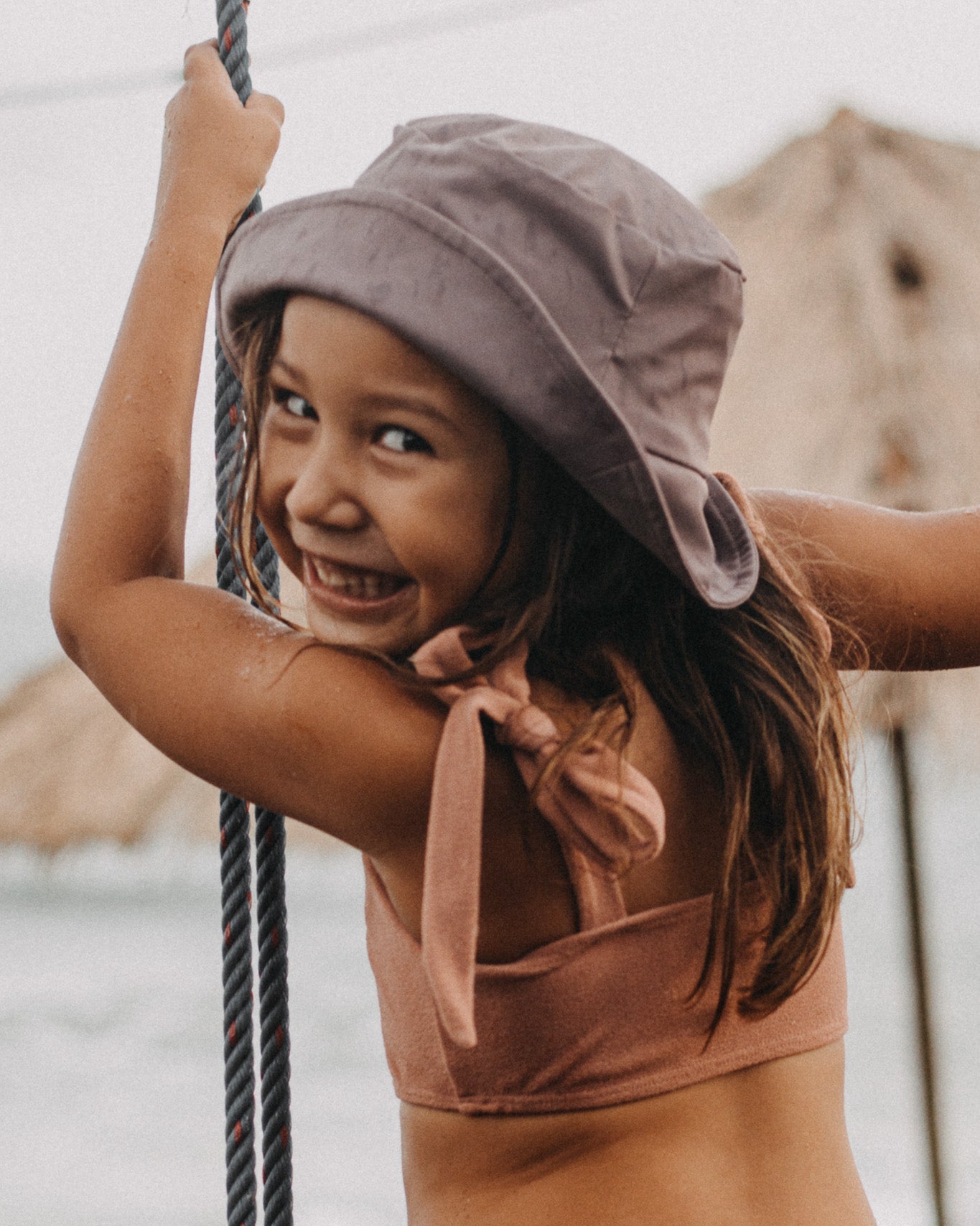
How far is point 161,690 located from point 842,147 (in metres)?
3.19

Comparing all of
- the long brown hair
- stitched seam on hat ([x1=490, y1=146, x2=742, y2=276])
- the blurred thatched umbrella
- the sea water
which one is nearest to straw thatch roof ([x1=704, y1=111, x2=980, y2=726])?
the blurred thatched umbrella

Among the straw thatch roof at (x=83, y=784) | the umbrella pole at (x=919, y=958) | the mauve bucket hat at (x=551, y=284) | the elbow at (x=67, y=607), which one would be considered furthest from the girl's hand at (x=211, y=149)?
the straw thatch roof at (x=83, y=784)

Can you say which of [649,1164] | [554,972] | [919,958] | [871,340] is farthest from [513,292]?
[919,958]

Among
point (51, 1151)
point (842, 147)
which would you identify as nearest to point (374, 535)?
point (842, 147)

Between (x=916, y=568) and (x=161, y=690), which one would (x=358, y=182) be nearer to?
(x=161, y=690)

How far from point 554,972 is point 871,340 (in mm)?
2800

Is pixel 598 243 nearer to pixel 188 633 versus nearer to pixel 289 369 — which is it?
pixel 289 369

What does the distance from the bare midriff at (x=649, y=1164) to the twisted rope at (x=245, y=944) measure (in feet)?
0.43

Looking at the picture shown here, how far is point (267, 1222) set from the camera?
95cm

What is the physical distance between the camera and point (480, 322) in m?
0.70

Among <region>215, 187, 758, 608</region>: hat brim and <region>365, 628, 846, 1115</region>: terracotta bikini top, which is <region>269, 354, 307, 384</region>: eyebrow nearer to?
<region>215, 187, 758, 608</region>: hat brim

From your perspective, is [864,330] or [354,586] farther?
[864,330]

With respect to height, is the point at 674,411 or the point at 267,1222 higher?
the point at 674,411

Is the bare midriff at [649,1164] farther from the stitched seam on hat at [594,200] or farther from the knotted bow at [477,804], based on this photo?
the stitched seam on hat at [594,200]
